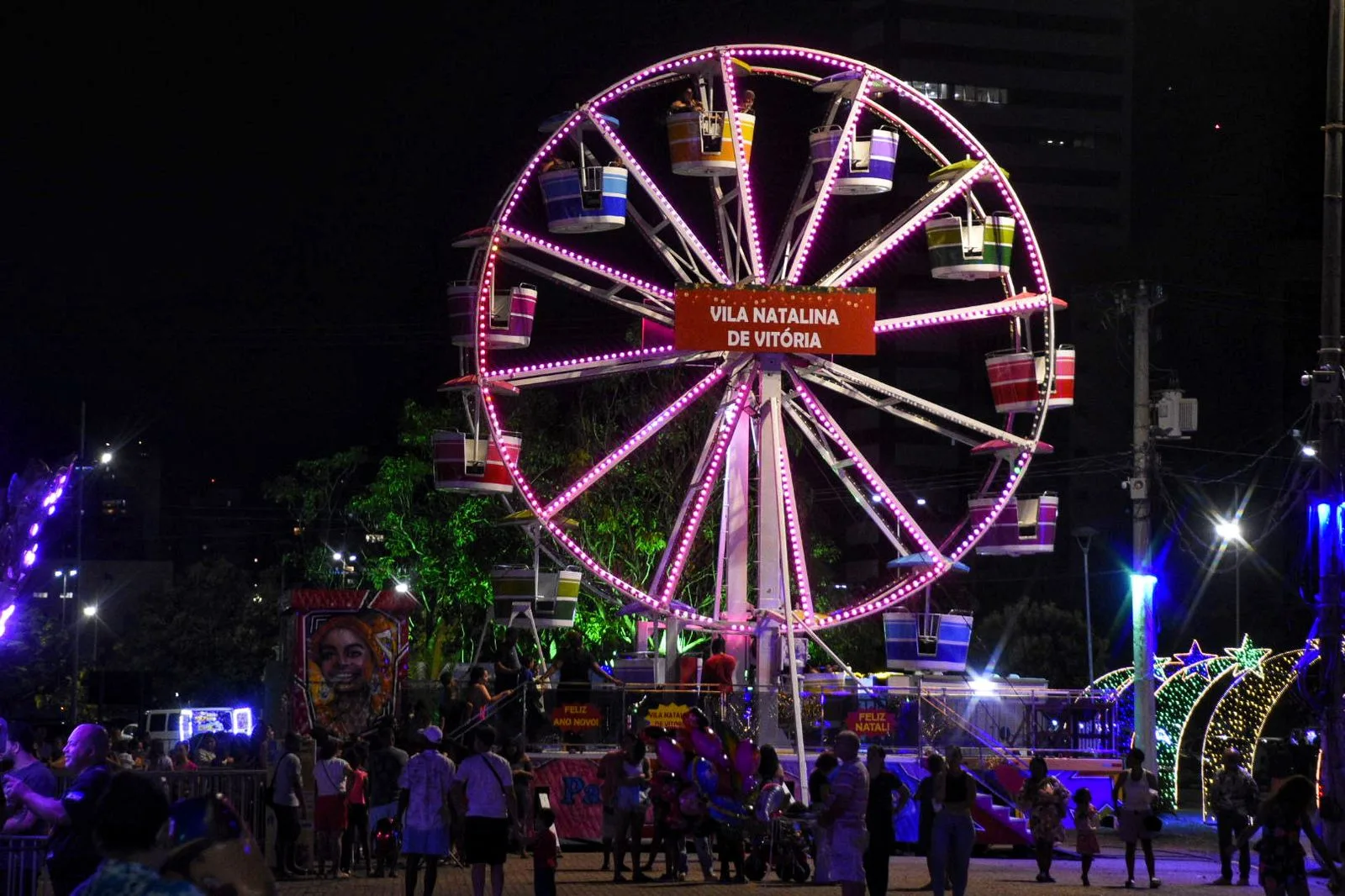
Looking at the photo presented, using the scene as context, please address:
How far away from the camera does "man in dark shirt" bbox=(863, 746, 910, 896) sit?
17500mm

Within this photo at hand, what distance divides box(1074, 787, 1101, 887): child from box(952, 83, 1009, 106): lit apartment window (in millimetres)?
102852

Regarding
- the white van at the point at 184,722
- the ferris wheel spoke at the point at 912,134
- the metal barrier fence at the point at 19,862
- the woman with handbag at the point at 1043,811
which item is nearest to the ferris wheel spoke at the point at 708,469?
the ferris wheel spoke at the point at 912,134

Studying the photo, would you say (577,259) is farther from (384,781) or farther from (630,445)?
(384,781)

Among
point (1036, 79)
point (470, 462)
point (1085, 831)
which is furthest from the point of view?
point (1036, 79)

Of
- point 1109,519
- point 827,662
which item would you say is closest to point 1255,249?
point 1109,519

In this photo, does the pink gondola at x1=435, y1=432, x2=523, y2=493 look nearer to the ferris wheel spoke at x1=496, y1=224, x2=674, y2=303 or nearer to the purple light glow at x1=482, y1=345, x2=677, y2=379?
the purple light glow at x1=482, y1=345, x2=677, y2=379

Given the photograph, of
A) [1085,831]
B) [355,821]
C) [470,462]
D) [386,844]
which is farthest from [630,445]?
[1085,831]

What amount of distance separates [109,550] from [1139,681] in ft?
284

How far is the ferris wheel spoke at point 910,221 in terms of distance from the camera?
31.6 m

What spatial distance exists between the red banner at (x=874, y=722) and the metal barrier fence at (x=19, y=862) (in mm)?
16860

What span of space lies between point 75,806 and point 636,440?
20352mm

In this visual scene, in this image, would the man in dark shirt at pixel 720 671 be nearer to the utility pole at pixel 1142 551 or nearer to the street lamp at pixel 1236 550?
Result: the utility pole at pixel 1142 551

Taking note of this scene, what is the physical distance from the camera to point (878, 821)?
17500 mm

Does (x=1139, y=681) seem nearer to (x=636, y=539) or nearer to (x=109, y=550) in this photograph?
(x=636, y=539)
